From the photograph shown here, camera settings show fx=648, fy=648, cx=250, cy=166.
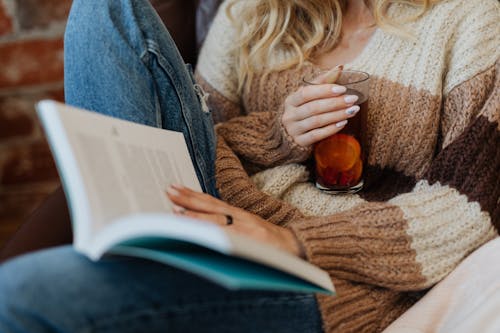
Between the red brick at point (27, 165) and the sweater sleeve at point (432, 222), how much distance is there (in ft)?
4.00

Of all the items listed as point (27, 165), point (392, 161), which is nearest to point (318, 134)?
point (392, 161)

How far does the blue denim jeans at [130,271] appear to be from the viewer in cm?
68

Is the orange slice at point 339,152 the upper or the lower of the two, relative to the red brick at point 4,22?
upper

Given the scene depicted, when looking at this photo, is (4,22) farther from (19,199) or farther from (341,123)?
(341,123)

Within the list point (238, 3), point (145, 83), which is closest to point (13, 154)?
point (238, 3)

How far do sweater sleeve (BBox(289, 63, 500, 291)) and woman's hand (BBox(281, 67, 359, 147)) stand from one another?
14cm

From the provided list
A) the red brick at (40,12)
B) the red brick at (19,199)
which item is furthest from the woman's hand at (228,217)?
the red brick at (19,199)

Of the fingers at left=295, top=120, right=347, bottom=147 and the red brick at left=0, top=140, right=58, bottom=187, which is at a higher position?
the fingers at left=295, top=120, right=347, bottom=147

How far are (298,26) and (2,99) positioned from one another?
1002mm

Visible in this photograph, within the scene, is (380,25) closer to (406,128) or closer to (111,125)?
(406,128)

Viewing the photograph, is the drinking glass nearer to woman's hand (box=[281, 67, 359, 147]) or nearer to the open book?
woman's hand (box=[281, 67, 359, 147])

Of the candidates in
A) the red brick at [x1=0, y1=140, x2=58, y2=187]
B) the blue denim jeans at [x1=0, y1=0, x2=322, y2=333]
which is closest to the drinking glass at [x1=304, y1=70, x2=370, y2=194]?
the blue denim jeans at [x1=0, y1=0, x2=322, y2=333]

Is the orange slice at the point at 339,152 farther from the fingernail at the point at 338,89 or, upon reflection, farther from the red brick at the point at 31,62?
the red brick at the point at 31,62

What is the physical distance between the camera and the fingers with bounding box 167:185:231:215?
814 millimetres
